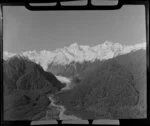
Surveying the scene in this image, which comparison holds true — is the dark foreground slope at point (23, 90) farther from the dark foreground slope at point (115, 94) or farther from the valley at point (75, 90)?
the dark foreground slope at point (115, 94)

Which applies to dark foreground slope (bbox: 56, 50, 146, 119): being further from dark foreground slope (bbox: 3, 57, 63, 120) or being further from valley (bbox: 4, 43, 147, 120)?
dark foreground slope (bbox: 3, 57, 63, 120)

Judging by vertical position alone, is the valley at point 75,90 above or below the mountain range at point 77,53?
below

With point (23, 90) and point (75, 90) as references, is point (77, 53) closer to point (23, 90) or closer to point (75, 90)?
point (75, 90)

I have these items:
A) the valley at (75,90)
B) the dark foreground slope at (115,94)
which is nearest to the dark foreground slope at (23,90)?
the valley at (75,90)

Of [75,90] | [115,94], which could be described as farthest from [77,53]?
[115,94]
